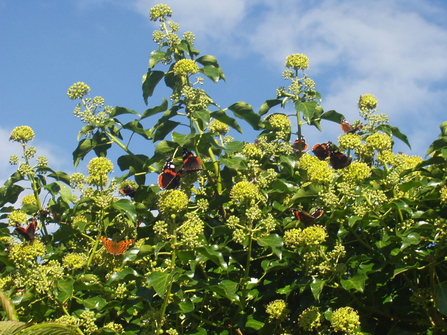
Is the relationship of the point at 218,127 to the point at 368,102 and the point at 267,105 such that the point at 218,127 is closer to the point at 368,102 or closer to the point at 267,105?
the point at 267,105

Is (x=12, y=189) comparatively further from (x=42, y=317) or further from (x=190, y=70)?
(x=190, y=70)

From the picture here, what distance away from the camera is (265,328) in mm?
3254

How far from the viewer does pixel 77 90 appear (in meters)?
4.17

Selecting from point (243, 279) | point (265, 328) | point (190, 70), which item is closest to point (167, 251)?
point (243, 279)

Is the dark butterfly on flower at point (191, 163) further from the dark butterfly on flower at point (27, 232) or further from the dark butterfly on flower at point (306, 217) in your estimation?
the dark butterfly on flower at point (27, 232)

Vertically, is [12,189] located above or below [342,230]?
above

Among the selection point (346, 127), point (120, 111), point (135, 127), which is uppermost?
point (346, 127)

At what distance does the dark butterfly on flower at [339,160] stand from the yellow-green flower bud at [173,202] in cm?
127

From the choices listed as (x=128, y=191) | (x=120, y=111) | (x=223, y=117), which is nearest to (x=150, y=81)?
(x=120, y=111)

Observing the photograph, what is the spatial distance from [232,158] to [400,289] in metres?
1.30

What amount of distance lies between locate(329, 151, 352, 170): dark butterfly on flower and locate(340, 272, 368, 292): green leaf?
104 centimetres

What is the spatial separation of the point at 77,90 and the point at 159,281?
1857mm

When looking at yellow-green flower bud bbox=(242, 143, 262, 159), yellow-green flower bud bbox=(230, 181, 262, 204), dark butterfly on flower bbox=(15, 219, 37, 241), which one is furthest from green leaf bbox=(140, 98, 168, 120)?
dark butterfly on flower bbox=(15, 219, 37, 241)

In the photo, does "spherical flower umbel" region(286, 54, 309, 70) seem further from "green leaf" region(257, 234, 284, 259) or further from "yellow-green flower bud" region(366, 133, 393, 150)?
"green leaf" region(257, 234, 284, 259)
